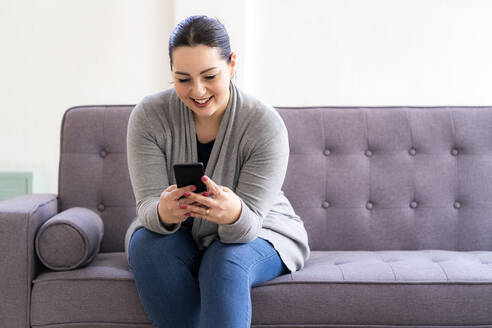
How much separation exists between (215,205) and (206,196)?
3 cm

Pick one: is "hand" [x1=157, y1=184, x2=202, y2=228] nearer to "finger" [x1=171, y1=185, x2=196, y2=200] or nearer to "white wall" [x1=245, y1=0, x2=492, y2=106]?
"finger" [x1=171, y1=185, x2=196, y2=200]

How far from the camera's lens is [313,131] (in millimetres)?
1999

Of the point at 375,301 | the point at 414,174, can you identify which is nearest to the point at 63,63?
the point at 414,174

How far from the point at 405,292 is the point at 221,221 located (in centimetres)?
57

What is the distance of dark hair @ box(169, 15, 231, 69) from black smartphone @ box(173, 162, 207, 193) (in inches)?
12.7

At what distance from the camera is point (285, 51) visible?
245 centimetres

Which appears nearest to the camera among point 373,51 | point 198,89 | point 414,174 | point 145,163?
point 198,89

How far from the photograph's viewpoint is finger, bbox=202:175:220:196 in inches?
49.6

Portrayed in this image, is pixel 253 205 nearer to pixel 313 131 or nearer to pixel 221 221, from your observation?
pixel 221 221

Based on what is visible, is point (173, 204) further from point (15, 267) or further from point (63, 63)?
point (63, 63)

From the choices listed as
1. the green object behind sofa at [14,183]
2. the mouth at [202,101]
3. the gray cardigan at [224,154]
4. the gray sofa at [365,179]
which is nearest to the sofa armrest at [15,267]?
the gray sofa at [365,179]

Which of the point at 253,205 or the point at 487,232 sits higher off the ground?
the point at 253,205

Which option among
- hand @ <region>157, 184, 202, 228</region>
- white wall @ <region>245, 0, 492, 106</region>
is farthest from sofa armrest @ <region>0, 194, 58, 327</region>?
white wall @ <region>245, 0, 492, 106</region>

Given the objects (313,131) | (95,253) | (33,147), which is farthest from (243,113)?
(33,147)
